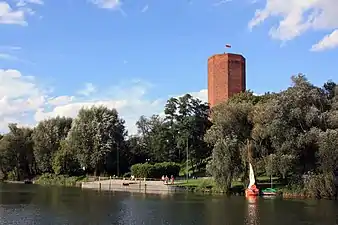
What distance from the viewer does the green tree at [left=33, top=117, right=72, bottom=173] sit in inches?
3647

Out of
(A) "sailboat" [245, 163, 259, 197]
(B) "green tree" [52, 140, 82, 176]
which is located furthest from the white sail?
(B) "green tree" [52, 140, 82, 176]

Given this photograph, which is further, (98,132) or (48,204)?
(98,132)

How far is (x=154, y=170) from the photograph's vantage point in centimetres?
7606

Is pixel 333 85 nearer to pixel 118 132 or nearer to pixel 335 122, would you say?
pixel 335 122

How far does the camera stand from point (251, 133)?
5644cm

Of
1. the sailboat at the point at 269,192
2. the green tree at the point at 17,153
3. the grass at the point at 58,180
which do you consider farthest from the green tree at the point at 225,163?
the green tree at the point at 17,153

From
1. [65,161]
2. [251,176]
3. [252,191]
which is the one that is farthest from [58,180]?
[252,191]

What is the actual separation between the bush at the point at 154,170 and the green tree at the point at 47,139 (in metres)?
22.3

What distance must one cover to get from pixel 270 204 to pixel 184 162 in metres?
47.0

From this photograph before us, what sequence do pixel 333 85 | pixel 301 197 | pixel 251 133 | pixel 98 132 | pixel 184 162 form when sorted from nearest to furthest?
pixel 301 197, pixel 251 133, pixel 333 85, pixel 98 132, pixel 184 162

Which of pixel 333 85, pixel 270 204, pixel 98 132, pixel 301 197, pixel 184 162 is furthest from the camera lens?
pixel 184 162

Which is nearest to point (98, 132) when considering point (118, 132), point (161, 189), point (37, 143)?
point (118, 132)

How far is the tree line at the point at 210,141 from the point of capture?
51656 mm

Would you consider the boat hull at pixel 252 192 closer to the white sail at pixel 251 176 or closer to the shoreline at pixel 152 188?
the white sail at pixel 251 176
